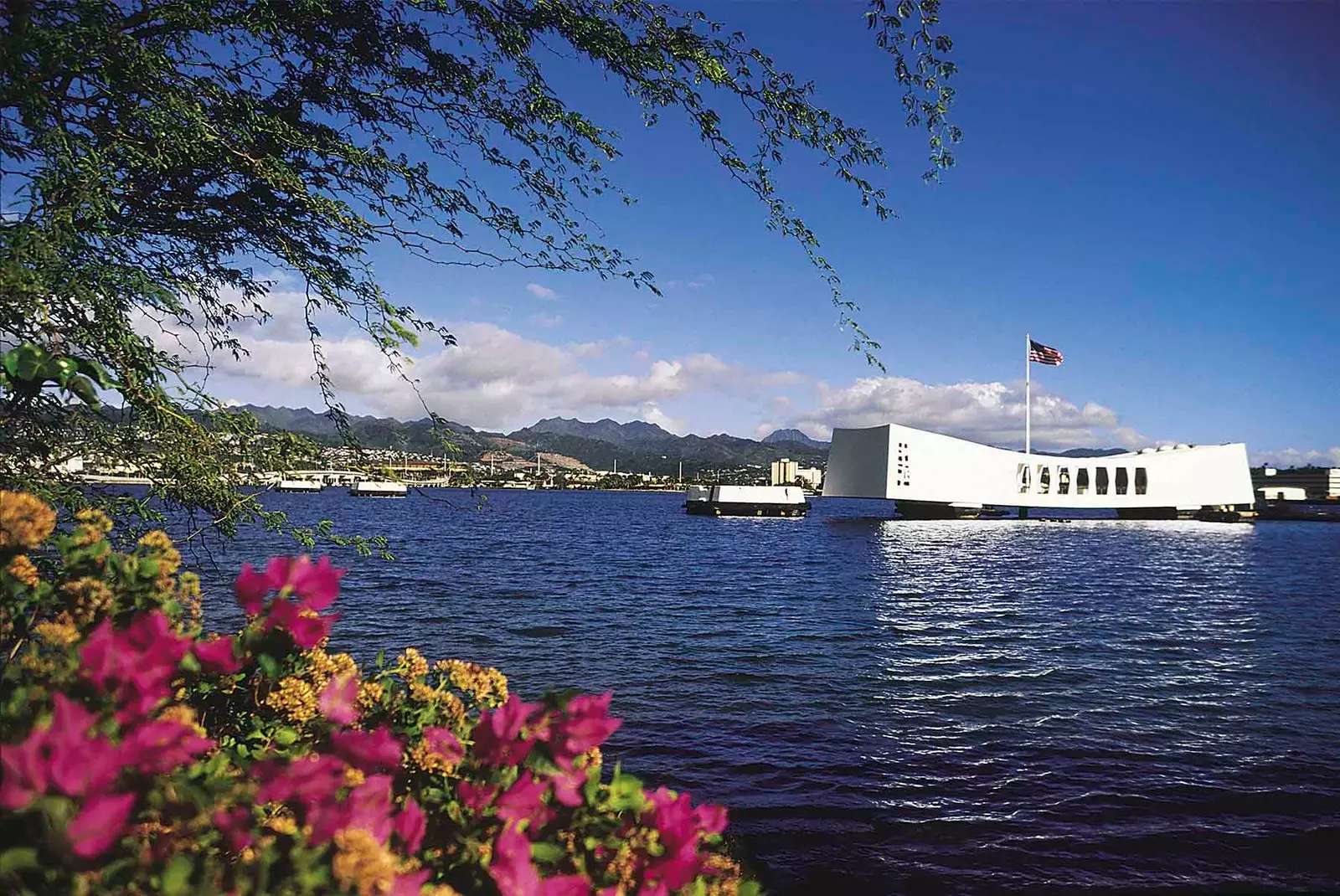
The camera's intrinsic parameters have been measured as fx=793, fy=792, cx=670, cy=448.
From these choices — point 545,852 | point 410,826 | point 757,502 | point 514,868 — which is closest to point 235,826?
point 410,826

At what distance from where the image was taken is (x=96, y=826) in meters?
0.98

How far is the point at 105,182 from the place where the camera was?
3.16 m

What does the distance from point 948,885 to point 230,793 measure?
597 centimetres

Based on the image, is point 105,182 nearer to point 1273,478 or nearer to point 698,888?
point 698,888

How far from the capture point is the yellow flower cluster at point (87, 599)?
5.64ft

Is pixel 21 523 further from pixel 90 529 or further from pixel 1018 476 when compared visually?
pixel 1018 476

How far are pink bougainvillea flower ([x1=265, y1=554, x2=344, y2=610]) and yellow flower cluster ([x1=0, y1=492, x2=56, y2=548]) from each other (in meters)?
0.46

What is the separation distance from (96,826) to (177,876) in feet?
0.54

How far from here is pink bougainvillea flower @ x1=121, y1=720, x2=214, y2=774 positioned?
112cm

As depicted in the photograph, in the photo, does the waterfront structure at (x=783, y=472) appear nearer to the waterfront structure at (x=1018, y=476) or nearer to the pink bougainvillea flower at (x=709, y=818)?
the waterfront structure at (x=1018, y=476)

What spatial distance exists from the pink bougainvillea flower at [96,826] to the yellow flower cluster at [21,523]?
89cm

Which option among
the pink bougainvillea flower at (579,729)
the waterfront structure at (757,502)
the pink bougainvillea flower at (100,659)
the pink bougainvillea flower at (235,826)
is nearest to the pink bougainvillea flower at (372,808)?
the pink bougainvillea flower at (235,826)

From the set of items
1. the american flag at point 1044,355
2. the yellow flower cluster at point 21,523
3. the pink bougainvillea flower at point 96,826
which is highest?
the american flag at point 1044,355

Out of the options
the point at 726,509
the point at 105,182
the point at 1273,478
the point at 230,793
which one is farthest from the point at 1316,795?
the point at 1273,478
